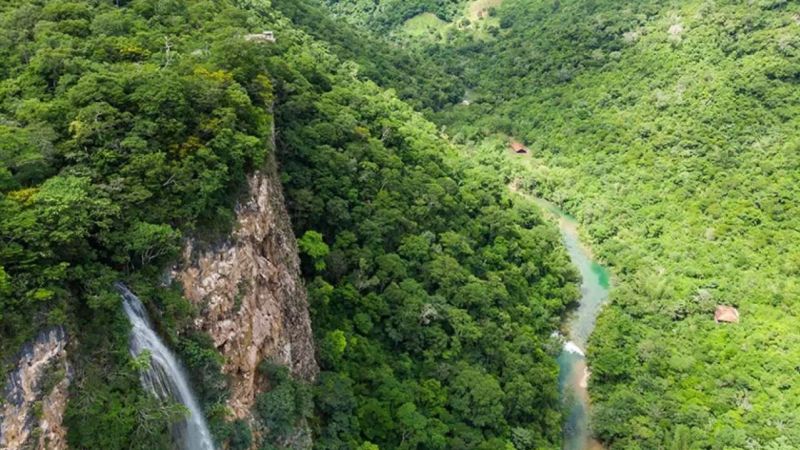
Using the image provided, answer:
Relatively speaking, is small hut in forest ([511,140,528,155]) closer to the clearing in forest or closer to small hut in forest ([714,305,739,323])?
small hut in forest ([714,305,739,323])

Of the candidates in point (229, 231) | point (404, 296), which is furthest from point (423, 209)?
point (229, 231)

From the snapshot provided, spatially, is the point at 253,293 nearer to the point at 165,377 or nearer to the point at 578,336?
the point at 165,377

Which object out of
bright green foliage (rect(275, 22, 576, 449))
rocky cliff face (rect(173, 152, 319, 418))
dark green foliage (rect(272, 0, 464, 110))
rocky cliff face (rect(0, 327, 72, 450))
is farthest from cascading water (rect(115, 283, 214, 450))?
dark green foliage (rect(272, 0, 464, 110))

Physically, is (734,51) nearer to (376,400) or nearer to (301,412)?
(376,400)

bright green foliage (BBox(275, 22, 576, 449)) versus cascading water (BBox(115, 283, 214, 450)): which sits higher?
cascading water (BBox(115, 283, 214, 450))

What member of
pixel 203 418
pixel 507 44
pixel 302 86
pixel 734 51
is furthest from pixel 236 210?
pixel 507 44

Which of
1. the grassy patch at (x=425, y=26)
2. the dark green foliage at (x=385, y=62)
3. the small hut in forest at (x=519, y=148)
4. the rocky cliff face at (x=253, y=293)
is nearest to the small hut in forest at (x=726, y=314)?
the small hut in forest at (x=519, y=148)
